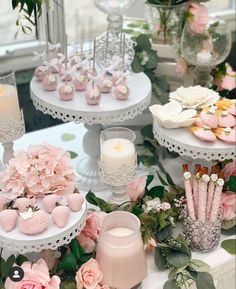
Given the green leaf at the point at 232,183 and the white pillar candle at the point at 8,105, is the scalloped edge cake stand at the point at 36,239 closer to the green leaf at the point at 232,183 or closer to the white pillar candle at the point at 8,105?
the white pillar candle at the point at 8,105

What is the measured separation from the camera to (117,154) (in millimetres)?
1052

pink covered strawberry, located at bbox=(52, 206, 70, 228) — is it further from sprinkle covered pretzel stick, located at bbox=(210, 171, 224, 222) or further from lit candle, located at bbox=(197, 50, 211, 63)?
lit candle, located at bbox=(197, 50, 211, 63)

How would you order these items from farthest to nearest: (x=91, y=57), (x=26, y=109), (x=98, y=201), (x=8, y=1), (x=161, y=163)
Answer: (x=26, y=109) < (x=8, y=1) < (x=161, y=163) < (x=91, y=57) < (x=98, y=201)

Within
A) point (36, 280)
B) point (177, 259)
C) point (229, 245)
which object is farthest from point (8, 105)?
point (229, 245)

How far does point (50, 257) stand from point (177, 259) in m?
0.26

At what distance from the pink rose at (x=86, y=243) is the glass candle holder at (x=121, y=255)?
0.06m

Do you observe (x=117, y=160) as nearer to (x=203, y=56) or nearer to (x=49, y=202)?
(x=49, y=202)

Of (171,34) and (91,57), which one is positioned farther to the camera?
(171,34)

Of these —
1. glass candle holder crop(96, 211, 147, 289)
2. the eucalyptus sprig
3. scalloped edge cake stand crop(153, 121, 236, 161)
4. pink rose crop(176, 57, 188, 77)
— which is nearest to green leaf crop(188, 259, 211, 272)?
the eucalyptus sprig

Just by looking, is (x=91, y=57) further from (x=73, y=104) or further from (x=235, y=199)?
(x=235, y=199)

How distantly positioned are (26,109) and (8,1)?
35 cm

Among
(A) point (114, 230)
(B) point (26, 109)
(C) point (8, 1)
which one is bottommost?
(B) point (26, 109)

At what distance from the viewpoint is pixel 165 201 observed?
1153 millimetres

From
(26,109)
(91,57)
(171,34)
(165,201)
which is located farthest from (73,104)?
(26,109)
